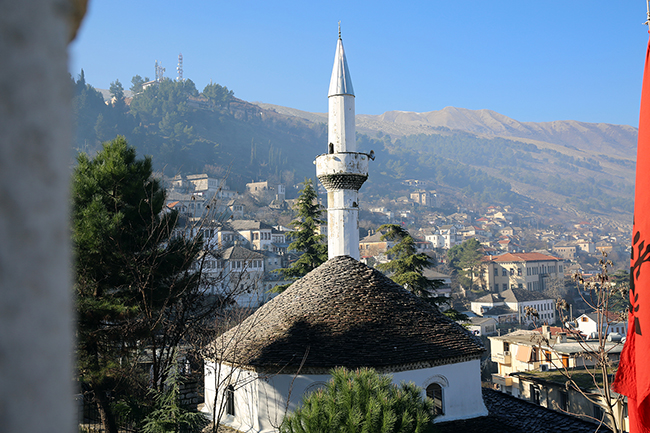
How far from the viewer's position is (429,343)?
49.2 feet

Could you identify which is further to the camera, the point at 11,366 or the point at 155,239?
the point at 155,239

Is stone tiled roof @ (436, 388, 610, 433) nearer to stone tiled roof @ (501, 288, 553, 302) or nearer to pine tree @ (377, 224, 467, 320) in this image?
pine tree @ (377, 224, 467, 320)

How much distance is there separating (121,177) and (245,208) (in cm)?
10360

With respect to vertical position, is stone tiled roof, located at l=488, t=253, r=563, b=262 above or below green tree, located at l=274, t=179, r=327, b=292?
below

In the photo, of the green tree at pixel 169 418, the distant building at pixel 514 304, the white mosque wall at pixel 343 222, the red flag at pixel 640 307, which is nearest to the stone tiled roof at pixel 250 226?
the distant building at pixel 514 304

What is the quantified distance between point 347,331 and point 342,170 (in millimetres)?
8787

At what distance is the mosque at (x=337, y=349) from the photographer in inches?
550

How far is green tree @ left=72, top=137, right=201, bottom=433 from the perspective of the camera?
44.2ft

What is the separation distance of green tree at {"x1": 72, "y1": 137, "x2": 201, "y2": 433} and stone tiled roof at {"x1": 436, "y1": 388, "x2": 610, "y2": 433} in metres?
7.87

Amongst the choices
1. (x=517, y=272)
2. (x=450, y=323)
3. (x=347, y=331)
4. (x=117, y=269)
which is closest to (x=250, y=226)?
(x=517, y=272)

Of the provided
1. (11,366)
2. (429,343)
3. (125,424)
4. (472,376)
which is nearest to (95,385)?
(125,424)

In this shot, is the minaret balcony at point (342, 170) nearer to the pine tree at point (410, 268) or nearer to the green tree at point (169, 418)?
the pine tree at point (410, 268)

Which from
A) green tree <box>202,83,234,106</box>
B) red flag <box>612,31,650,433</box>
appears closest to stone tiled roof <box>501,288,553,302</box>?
red flag <box>612,31,650,433</box>

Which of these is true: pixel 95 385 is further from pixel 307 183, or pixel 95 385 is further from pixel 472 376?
pixel 307 183
